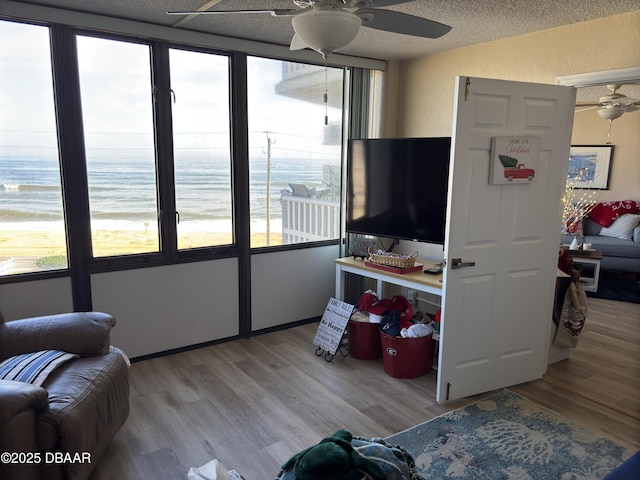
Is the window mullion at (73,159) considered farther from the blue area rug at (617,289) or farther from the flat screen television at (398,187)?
the blue area rug at (617,289)

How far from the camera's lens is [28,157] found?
296 centimetres

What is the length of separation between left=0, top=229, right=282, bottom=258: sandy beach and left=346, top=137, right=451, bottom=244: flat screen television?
3.19 ft

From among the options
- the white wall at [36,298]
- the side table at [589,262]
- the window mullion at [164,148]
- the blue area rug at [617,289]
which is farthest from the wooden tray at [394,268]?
the blue area rug at [617,289]

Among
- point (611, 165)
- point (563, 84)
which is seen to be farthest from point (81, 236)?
point (611, 165)

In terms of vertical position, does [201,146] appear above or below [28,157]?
above

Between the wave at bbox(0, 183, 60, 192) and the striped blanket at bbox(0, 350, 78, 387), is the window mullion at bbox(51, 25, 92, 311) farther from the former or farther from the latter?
the striped blanket at bbox(0, 350, 78, 387)

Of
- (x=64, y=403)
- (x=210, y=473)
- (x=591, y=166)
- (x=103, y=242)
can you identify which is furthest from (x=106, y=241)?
(x=591, y=166)

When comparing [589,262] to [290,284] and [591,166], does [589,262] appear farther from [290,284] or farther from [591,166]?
[290,284]

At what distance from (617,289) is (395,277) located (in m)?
3.81

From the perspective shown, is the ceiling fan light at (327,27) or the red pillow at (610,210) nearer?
the ceiling fan light at (327,27)

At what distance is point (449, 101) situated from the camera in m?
3.97

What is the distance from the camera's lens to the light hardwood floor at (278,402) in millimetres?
2438

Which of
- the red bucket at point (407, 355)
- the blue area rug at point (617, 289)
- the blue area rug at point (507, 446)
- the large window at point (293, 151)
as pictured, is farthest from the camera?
the blue area rug at point (617, 289)

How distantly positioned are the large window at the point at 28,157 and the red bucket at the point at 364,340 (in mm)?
2176
